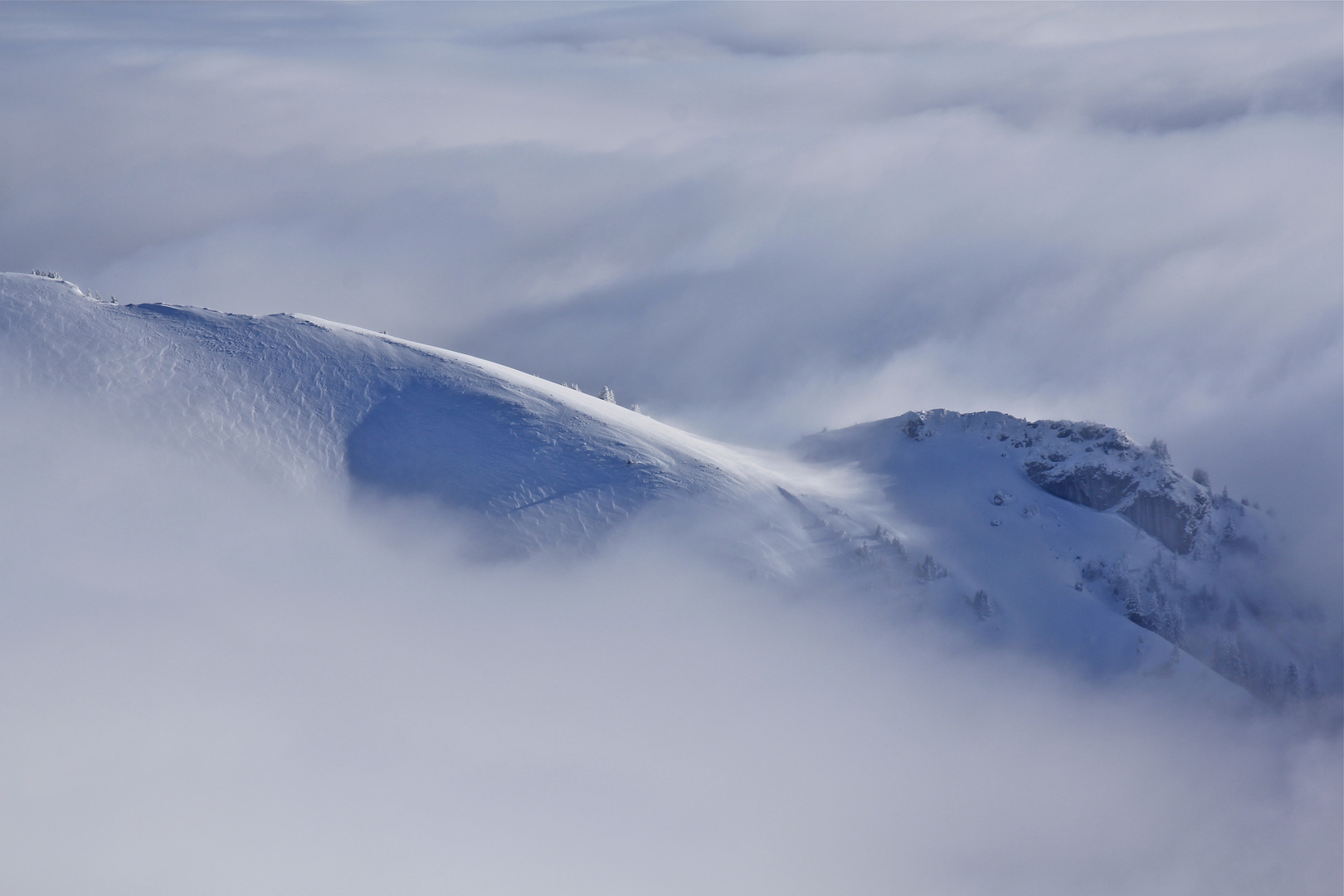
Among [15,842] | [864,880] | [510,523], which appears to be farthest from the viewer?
[864,880]

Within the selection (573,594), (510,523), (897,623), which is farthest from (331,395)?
(897,623)

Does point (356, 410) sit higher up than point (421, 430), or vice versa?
point (356, 410)

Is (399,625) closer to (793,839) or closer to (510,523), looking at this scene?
(510,523)

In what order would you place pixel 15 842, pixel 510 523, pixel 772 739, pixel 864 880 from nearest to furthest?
pixel 15 842 < pixel 510 523 < pixel 772 739 < pixel 864 880

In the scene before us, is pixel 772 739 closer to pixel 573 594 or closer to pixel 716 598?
pixel 716 598

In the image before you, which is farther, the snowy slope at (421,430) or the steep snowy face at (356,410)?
the snowy slope at (421,430)

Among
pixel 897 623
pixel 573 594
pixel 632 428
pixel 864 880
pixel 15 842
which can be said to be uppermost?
pixel 632 428

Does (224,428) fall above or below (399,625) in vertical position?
above

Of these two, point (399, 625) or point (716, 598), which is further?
point (716, 598)

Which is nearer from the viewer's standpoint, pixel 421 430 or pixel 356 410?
pixel 356 410

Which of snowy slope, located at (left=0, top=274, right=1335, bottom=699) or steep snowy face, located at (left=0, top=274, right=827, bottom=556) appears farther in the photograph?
snowy slope, located at (left=0, top=274, right=1335, bottom=699)
